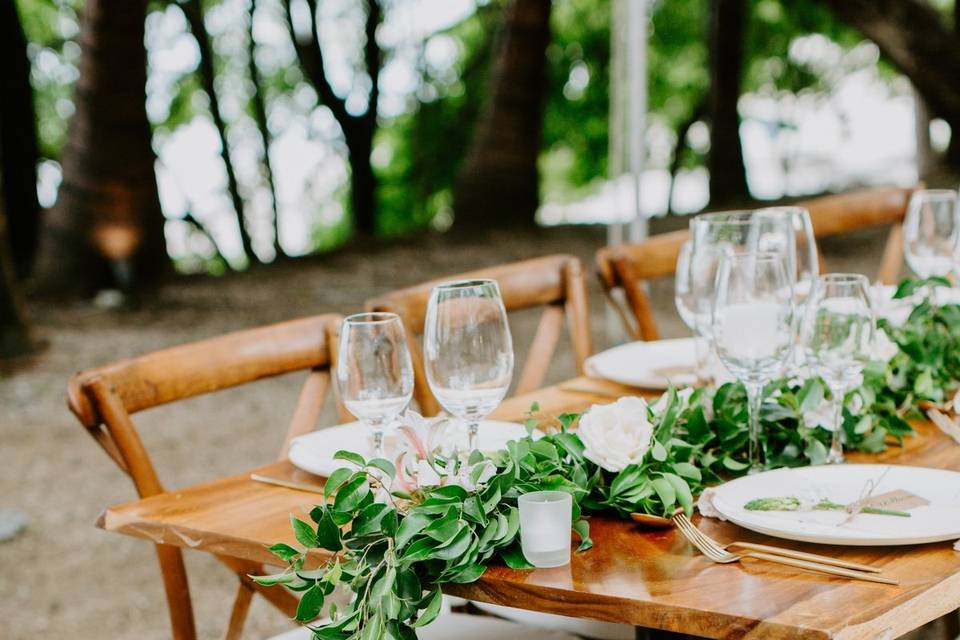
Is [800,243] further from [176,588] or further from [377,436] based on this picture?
[176,588]

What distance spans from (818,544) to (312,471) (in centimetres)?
68

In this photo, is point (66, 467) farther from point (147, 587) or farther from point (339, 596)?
point (339, 596)

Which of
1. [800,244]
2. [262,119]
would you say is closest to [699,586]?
[800,244]

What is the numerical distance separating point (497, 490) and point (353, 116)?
13419 mm

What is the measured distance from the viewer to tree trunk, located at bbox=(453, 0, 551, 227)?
8617 mm

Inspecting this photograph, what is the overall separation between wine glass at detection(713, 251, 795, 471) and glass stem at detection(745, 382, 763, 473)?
1 centimetres

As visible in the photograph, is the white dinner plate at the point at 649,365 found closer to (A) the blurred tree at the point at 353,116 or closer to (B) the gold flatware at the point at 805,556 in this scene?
(B) the gold flatware at the point at 805,556

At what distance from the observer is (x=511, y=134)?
8.88 m

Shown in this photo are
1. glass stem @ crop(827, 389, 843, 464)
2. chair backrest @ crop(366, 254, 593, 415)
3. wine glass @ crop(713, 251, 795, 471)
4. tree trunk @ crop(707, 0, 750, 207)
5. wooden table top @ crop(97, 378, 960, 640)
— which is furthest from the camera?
tree trunk @ crop(707, 0, 750, 207)

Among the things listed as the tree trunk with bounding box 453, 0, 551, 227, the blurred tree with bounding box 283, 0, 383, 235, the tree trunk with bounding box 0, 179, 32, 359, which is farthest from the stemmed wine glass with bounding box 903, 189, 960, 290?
the blurred tree with bounding box 283, 0, 383, 235

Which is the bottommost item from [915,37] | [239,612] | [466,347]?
[239,612]

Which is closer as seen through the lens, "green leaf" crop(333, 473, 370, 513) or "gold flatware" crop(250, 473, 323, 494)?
"green leaf" crop(333, 473, 370, 513)

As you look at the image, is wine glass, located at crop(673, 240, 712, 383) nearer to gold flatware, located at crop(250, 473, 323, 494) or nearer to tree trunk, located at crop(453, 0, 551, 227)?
gold flatware, located at crop(250, 473, 323, 494)

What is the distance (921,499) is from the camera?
1.29m
